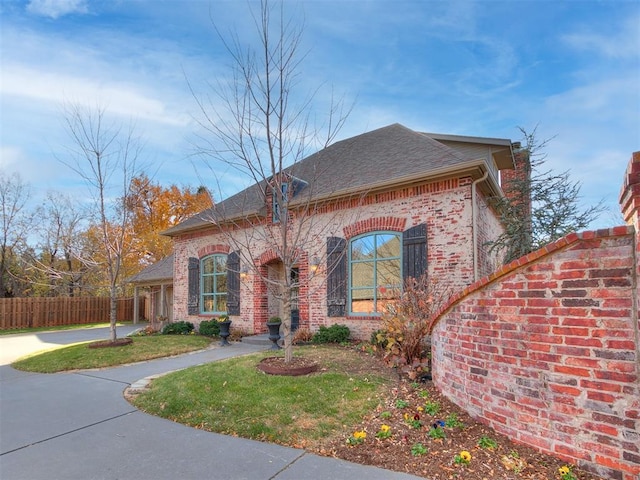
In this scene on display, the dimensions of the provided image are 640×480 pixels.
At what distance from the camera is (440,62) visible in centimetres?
894

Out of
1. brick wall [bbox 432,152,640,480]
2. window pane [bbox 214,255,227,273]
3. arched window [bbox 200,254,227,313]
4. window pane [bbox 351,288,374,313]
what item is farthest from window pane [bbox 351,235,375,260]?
brick wall [bbox 432,152,640,480]

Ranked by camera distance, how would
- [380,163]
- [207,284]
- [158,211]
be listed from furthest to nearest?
[158,211] < [207,284] < [380,163]

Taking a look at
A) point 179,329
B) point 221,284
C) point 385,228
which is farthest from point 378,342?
point 179,329

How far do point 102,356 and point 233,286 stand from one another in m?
4.55

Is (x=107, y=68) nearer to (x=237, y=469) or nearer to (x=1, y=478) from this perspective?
(x=1, y=478)

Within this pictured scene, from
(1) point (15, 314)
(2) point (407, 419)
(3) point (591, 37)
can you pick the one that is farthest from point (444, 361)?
(1) point (15, 314)

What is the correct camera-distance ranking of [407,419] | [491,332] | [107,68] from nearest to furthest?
1. [491,332]
2. [407,419]
3. [107,68]

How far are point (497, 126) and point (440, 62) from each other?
456 cm

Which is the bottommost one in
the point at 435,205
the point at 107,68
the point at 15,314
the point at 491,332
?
the point at 15,314

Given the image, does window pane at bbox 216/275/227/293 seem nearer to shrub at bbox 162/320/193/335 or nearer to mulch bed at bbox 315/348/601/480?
shrub at bbox 162/320/193/335

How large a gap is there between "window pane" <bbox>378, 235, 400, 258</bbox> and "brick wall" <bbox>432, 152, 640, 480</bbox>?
5.24 meters

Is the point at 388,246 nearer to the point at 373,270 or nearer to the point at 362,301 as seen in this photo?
the point at 373,270

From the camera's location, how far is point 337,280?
387 inches

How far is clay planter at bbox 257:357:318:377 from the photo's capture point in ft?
18.7
